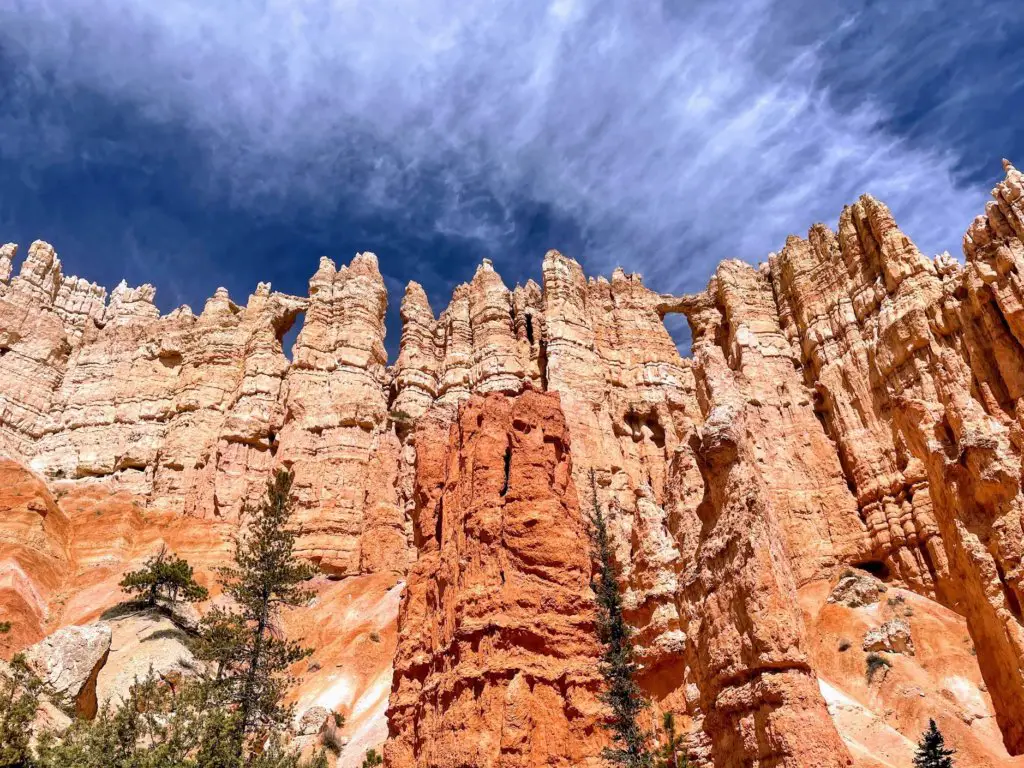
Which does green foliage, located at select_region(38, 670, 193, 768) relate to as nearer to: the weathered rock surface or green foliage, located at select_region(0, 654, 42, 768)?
green foliage, located at select_region(0, 654, 42, 768)

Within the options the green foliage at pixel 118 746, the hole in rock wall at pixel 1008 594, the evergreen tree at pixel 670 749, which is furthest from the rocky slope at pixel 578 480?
the green foliage at pixel 118 746

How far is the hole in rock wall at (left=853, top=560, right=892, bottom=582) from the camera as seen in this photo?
114 ft

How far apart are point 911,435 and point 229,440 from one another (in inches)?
1657

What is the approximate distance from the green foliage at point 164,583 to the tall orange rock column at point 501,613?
15.3m

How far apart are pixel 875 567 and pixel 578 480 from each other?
1560 cm

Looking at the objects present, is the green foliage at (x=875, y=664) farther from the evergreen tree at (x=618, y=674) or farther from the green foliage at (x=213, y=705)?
the green foliage at (x=213, y=705)

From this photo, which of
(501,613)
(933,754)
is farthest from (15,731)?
(933,754)

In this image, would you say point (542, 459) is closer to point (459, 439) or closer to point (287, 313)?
point (459, 439)

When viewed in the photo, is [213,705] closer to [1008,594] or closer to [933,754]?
[933,754]

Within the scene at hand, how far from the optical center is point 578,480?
41.2 m

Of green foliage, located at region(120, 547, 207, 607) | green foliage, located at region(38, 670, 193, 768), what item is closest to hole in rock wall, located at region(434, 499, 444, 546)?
green foliage, located at region(38, 670, 193, 768)

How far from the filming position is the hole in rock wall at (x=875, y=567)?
1363 inches

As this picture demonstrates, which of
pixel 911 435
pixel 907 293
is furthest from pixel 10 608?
pixel 907 293

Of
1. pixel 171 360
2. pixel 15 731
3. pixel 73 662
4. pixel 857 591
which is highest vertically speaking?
pixel 171 360
